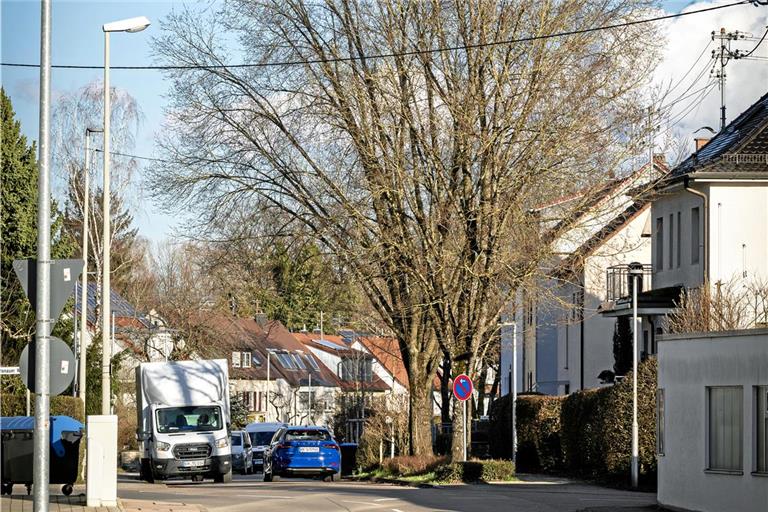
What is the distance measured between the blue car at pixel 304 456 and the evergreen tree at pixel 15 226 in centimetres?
873

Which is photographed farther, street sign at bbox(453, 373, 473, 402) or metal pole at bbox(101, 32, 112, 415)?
street sign at bbox(453, 373, 473, 402)

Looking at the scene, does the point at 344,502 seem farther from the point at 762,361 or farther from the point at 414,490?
the point at 762,361

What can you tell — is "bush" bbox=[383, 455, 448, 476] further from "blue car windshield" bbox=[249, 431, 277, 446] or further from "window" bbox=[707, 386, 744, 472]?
"blue car windshield" bbox=[249, 431, 277, 446]

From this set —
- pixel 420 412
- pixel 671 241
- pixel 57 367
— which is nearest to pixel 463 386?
pixel 420 412

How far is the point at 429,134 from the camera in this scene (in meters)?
35.4

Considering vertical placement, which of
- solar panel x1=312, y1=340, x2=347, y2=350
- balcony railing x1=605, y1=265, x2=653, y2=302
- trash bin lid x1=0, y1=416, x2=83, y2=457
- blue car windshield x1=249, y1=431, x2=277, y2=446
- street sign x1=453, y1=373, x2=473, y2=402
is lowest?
blue car windshield x1=249, y1=431, x2=277, y2=446

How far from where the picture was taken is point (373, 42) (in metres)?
36.0

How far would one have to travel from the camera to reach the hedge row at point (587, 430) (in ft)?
108

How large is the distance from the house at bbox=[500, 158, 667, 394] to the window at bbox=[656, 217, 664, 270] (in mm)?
623

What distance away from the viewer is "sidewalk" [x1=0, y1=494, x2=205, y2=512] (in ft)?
73.8

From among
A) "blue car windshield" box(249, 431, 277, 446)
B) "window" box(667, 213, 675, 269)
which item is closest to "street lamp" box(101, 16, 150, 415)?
"window" box(667, 213, 675, 269)

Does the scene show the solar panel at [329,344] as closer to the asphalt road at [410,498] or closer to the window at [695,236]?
the window at [695,236]

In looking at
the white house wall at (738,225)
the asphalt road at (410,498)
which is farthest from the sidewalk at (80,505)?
the white house wall at (738,225)

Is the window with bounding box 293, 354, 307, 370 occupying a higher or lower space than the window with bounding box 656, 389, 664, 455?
lower
